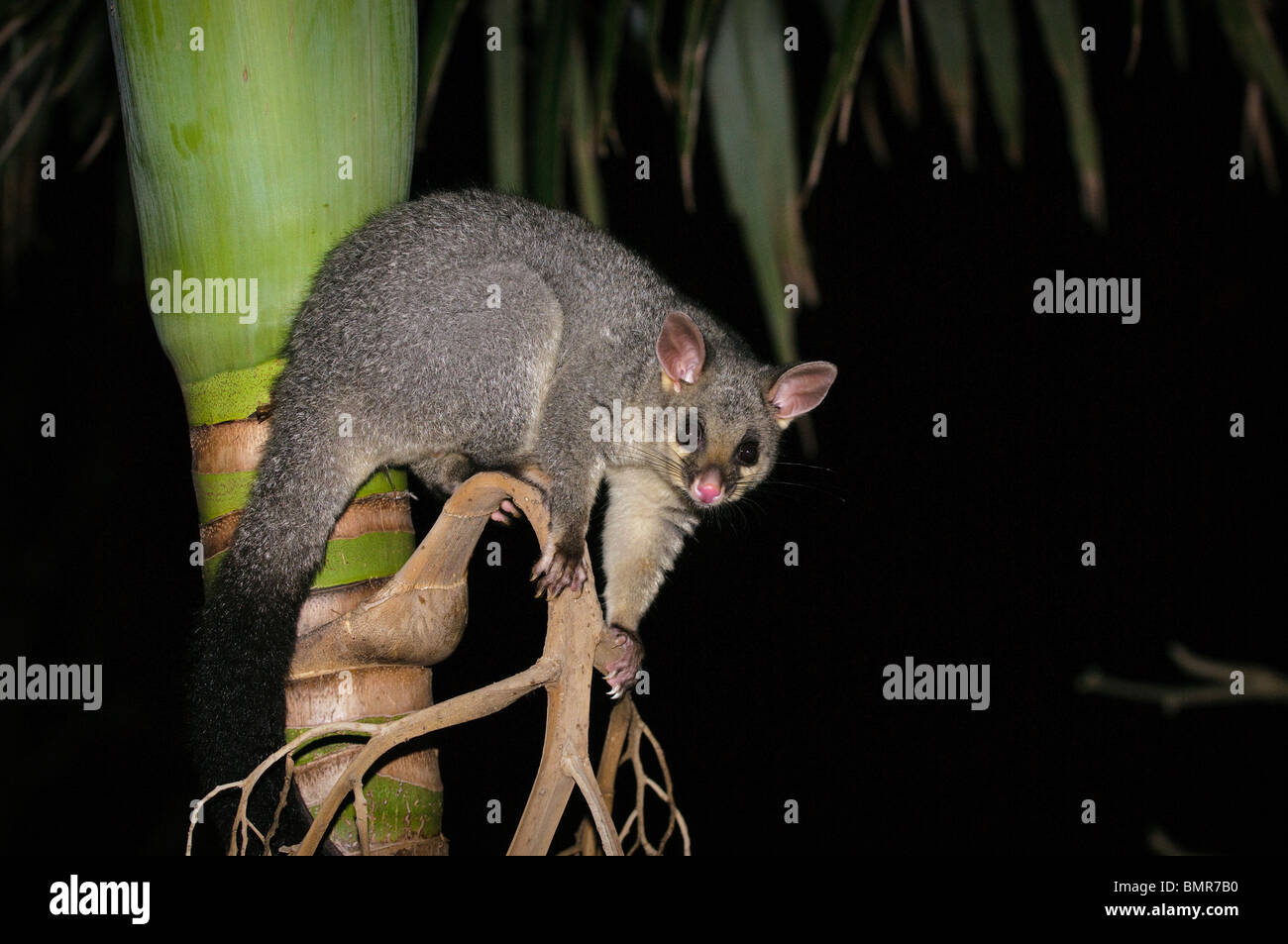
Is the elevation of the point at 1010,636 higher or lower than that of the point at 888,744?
higher

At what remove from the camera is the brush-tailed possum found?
243cm

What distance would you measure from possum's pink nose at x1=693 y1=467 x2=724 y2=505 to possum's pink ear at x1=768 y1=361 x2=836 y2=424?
452 millimetres

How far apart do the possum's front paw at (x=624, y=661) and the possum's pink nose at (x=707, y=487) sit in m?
0.50

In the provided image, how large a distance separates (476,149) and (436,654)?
155 inches

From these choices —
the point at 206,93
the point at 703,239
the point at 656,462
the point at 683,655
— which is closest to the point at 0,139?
the point at 206,93

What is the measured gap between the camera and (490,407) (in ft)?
10.2

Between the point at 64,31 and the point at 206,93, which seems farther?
the point at 64,31

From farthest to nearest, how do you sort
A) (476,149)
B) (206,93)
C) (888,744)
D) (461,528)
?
(888,744), (476,149), (461,528), (206,93)

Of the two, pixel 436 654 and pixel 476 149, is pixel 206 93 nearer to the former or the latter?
pixel 436 654

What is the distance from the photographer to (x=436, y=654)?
237 centimetres
